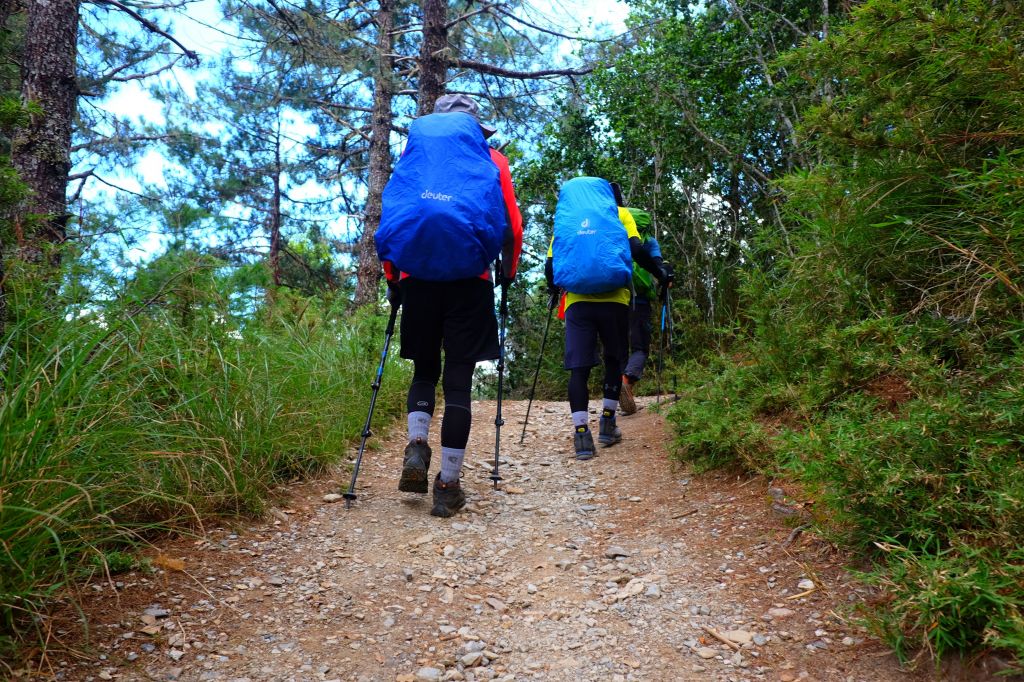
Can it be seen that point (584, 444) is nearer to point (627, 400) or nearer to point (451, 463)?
point (627, 400)

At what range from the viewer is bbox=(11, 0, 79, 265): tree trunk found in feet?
17.5

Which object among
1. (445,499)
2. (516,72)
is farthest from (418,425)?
(516,72)

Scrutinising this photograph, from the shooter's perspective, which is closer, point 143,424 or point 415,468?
point 143,424

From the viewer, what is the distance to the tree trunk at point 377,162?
10.2 m

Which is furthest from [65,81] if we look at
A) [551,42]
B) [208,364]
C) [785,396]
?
[551,42]

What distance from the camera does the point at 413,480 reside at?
402cm

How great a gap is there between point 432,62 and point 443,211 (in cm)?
492

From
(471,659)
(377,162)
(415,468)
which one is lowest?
(471,659)

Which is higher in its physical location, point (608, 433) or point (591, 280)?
point (591, 280)

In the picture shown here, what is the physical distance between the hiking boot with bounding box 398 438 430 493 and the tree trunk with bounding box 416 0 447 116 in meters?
4.86

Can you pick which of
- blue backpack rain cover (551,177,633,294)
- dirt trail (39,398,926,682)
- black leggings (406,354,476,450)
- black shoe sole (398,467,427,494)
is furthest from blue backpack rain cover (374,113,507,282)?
blue backpack rain cover (551,177,633,294)

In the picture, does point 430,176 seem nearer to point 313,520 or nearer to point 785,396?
point 313,520

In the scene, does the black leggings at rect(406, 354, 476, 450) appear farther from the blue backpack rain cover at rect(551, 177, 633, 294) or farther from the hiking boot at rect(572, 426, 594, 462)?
the hiking boot at rect(572, 426, 594, 462)

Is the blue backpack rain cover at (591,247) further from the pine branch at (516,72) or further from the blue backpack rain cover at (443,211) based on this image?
the pine branch at (516,72)
